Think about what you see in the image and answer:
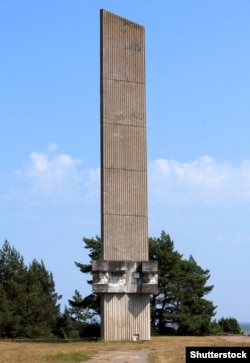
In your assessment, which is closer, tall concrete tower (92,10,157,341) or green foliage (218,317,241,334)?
tall concrete tower (92,10,157,341)

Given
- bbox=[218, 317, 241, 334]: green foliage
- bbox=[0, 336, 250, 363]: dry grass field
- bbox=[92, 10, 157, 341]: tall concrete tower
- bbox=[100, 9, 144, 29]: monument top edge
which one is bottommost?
bbox=[0, 336, 250, 363]: dry grass field

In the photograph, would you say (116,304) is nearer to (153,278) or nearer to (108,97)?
(153,278)

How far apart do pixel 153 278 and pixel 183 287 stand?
43.1ft

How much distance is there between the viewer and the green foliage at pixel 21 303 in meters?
40.5

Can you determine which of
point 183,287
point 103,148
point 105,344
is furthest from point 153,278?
point 183,287

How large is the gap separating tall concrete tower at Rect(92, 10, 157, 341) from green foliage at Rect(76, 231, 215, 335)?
11.3 meters

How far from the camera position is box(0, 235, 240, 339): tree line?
38375mm

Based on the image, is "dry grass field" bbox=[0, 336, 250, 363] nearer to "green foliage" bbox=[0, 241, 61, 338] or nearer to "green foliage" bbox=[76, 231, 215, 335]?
"green foliage" bbox=[76, 231, 215, 335]

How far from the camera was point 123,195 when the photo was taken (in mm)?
26703

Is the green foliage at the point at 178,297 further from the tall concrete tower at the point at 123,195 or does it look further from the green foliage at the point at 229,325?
the tall concrete tower at the point at 123,195

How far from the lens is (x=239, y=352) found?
12.8m

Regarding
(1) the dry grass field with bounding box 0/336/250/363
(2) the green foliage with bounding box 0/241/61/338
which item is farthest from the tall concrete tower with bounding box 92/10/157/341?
(2) the green foliage with bounding box 0/241/61/338

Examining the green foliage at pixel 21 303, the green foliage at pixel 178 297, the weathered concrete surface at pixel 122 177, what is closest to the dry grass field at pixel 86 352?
the weathered concrete surface at pixel 122 177

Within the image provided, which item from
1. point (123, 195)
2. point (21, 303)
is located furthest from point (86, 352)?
point (21, 303)
